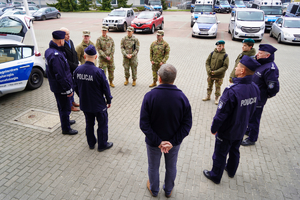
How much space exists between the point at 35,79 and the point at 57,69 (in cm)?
364

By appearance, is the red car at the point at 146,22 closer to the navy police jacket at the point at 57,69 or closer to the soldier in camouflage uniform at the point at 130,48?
the soldier in camouflage uniform at the point at 130,48

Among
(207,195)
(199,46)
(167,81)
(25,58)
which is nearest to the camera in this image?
(167,81)

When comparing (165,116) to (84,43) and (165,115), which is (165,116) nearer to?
(165,115)

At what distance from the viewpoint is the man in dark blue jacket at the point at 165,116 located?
2.46m

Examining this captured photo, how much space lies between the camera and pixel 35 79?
701cm

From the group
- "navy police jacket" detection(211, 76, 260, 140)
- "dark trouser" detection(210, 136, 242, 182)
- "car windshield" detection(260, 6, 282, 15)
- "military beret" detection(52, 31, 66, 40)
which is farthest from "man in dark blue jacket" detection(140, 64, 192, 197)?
"car windshield" detection(260, 6, 282, 15)

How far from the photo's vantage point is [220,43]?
5395 millimetres

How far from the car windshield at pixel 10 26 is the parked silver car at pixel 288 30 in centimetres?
1537

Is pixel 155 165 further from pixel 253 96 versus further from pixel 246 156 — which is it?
pixel 246 156

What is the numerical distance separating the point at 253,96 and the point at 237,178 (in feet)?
5.09

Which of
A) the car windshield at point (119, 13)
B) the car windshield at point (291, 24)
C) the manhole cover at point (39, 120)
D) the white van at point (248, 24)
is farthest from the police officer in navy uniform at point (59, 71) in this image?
the car windshield at point (119, 13)

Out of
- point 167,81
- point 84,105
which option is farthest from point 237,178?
point 84,105

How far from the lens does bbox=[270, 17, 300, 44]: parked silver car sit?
13656 millimetres

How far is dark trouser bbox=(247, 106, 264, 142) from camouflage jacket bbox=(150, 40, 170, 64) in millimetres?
3491
